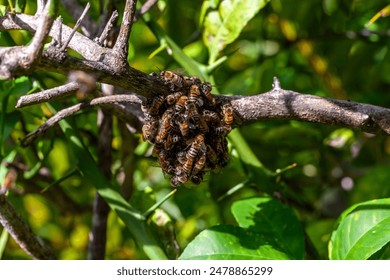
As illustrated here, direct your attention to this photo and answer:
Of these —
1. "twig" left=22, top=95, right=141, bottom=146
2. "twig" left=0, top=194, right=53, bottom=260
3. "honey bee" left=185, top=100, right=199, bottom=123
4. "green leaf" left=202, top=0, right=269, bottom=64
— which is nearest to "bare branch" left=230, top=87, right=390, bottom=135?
"honey bee" left=185, top=100, right=199, bottom=123

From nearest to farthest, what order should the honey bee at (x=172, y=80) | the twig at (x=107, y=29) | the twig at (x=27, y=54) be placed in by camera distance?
the twig at (x=27, y=54) < the twig at (x=107, y=29) < the honey bee at (x=172, y=80)

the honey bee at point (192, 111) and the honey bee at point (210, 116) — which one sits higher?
the honey bee at point (192, 111)

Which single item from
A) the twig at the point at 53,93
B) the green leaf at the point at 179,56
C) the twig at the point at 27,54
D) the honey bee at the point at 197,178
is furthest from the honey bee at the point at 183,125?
the green leaf at the point at 179,56

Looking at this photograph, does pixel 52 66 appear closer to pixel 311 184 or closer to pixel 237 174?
pixel 237 174

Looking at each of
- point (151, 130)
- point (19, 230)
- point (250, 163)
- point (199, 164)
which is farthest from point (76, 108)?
point (250, 163)

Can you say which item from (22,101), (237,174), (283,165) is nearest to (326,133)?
(283,165)

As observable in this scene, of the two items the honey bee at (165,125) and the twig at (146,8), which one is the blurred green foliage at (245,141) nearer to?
the twig at (146,8)

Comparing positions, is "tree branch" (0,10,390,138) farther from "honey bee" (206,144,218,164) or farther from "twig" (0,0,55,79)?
"twig" (0,0,55,79)

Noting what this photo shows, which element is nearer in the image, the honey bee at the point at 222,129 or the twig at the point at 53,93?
the twig at the point at 53,93
